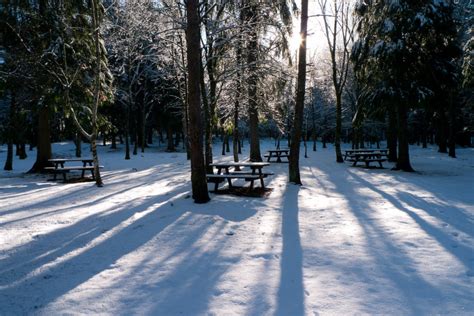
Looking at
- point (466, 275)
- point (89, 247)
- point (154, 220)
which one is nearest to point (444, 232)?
point (466, 275)

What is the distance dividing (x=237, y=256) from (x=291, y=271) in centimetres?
79

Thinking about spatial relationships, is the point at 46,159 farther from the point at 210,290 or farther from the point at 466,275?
the point at 466,275

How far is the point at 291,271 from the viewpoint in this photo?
3773 mm

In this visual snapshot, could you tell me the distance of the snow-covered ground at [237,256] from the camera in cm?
307

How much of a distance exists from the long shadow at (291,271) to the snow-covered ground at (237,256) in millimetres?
17

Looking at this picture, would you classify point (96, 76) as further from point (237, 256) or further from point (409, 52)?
point (409, 52)

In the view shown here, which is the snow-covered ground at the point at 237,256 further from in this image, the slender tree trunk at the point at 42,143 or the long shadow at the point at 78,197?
the slender tree trunk at the point at 42,143

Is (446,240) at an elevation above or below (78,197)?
below

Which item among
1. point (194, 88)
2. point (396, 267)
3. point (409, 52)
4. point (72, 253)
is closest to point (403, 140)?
point (409, 52)

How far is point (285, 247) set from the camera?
4.61 m

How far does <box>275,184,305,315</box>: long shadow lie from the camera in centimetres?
298

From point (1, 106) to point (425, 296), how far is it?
38.7 metres

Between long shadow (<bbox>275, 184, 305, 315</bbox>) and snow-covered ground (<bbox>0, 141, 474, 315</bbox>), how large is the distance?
0.06ft

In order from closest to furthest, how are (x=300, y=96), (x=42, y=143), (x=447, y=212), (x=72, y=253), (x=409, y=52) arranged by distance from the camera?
(x=72, y=253) < (x=447, y=212) < (x=300, y=96) < (x=409, y=52) < (x=42, y=143)
